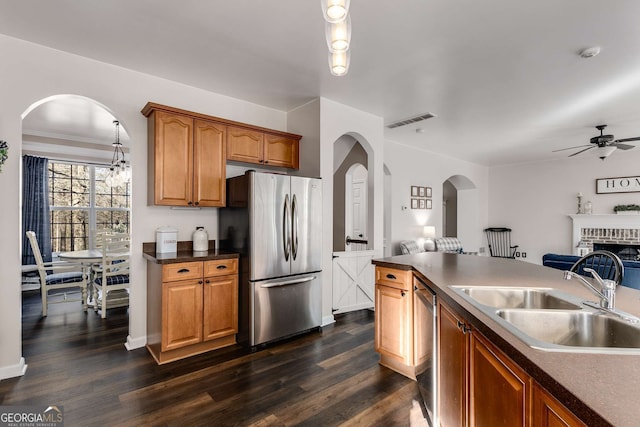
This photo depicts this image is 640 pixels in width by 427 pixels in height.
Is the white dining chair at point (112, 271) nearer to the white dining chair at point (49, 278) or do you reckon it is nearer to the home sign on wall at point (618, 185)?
the white dining chair at point (49, 278)

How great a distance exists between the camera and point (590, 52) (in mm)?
2748

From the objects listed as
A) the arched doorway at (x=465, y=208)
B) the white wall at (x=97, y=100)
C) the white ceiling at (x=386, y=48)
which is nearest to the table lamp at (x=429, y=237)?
the arched doorway at (x=465, y=208)

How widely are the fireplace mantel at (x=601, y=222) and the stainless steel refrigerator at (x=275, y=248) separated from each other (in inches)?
278

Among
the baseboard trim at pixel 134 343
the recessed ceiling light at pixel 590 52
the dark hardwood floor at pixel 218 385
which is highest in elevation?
the recessed ceiling light at pixel 590 52

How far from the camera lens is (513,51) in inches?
110

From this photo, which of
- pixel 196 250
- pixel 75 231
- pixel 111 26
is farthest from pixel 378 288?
pixel 75 231

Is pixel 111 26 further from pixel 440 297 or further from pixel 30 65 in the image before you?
pixel 440 297

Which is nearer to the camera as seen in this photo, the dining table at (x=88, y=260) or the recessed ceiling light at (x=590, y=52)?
the recessed ceiling light at (x=590, y=52)

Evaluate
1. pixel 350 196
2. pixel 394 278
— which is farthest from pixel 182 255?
pixel 350 196

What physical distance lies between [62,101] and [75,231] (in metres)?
3.05

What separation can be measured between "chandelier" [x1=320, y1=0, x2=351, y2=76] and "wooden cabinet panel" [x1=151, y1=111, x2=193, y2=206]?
2106 millimetres

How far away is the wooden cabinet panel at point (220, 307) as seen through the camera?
10.1ft

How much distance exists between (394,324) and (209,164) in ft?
7.94

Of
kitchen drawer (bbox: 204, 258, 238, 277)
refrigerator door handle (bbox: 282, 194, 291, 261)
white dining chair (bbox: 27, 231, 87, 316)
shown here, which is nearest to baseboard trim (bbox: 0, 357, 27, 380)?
kitchen drawer (bbox: 204, 258, 238, 277)
